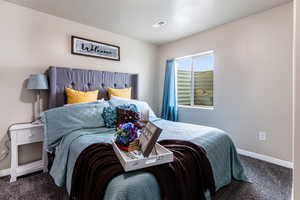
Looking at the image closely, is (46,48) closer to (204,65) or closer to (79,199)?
(79,199)

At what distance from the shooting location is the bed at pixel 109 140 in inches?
35.5

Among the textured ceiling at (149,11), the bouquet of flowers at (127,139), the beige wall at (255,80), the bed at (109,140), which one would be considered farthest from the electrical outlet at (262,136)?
the bouquet of flowers at (127,139)

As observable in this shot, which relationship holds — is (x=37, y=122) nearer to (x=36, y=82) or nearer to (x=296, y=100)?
(x=36, y=82)

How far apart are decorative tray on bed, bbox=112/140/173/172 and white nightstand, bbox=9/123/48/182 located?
1.60 m

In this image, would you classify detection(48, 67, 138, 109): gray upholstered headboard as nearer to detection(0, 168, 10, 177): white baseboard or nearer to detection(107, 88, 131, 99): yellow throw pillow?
detection(107, 88, 131, 99): yellow throw pillow

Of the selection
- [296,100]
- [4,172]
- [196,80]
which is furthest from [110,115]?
[196,80]

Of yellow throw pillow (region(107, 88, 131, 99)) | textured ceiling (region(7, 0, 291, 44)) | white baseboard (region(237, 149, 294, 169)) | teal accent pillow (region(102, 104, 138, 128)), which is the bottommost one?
white baseboard (region(237, 149, 294, 169))

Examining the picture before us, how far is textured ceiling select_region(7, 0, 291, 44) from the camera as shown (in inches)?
83.9

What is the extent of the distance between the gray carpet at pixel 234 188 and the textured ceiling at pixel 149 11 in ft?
7.79

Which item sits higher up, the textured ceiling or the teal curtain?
the textured ceiling

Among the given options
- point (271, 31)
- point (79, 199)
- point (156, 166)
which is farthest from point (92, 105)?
point (271, 31)

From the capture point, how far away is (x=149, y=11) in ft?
7.72

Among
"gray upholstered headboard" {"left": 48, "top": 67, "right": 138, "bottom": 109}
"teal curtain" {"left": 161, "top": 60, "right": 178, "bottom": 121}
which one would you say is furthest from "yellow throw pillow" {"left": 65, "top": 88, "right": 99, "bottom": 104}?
"teal curtain" {"left": 161, "top": 60, "right": 178, "bottom": 121}

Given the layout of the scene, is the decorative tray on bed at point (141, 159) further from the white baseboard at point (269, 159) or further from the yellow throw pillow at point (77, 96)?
the white baseboard at point (269, 159)
